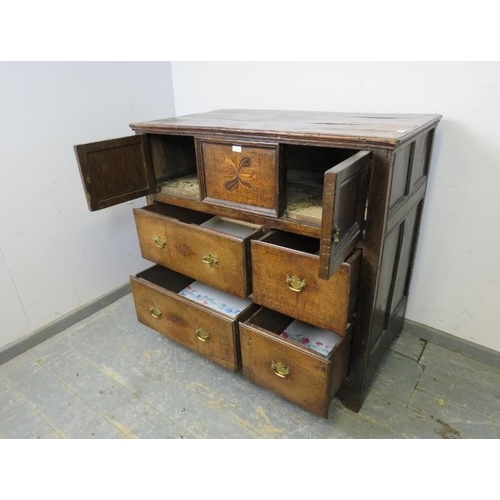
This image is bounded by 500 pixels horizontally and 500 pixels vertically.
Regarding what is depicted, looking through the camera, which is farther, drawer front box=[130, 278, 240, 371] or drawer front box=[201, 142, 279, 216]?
drawer front box=[130, 278, 240, 371]

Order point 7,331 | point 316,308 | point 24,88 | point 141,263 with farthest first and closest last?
point 141,263, point 7,331, point 24,88, point 316,308

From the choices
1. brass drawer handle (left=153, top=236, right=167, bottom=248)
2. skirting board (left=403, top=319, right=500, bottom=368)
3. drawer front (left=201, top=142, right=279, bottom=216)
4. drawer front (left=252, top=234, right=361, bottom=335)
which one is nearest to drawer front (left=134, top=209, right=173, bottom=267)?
brass drawer handle (left=153, top=236, right=167, bottom=248)

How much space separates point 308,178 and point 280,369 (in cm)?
67

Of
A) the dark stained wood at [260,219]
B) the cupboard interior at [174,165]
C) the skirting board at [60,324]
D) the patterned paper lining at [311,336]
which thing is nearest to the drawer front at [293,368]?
the patterned paper lining at [311,336]

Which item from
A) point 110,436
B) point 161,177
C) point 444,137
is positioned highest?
point 444,137

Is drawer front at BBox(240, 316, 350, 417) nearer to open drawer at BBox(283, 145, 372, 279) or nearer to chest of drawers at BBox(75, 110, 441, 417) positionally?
chest of drawers at BBox(75, 110, 441, 417)

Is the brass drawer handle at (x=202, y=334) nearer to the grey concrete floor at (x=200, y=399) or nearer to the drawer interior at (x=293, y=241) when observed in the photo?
the grey concrete floor at (x=200, y=399)

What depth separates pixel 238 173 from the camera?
42.3 inches

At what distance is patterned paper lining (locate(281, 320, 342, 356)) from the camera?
1.25 m

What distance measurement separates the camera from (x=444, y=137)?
3.95 feet

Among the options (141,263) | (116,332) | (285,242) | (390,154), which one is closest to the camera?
(390,154)

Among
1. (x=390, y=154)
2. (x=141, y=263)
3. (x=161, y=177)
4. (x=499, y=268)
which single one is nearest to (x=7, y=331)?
(x=141, y=263)
